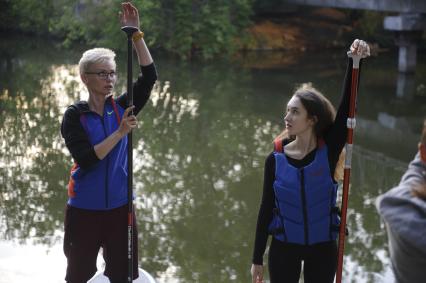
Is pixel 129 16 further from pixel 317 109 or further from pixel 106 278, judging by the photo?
pixel 106 278

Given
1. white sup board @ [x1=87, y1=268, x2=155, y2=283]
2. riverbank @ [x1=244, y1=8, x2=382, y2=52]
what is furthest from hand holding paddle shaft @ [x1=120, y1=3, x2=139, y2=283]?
riverbank @ [x1=244, y1=8, x2=382, y2=52]

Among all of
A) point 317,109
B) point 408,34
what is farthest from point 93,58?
point 408,34

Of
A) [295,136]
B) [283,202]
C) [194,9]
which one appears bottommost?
[283,202]

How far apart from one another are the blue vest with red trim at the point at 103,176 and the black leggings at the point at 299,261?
0.76 metres

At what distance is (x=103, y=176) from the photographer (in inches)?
122

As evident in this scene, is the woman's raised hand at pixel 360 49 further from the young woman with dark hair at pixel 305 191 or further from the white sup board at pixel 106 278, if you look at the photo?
the white sup board at pixel 106 278

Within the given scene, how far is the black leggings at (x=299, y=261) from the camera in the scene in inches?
115

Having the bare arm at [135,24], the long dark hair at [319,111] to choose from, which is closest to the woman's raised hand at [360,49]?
the long dark hair at [319,111]

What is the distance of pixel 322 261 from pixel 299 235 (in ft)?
0.55

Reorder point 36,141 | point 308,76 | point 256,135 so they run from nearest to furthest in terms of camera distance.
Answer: point 36,141
point 256,135
point 308,76

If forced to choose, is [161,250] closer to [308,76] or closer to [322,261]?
[322,261]

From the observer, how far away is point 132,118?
2.97m

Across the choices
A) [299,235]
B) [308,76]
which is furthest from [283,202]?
Answer: [308,76]

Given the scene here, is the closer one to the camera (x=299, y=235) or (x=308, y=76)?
(x=299, y=235)
